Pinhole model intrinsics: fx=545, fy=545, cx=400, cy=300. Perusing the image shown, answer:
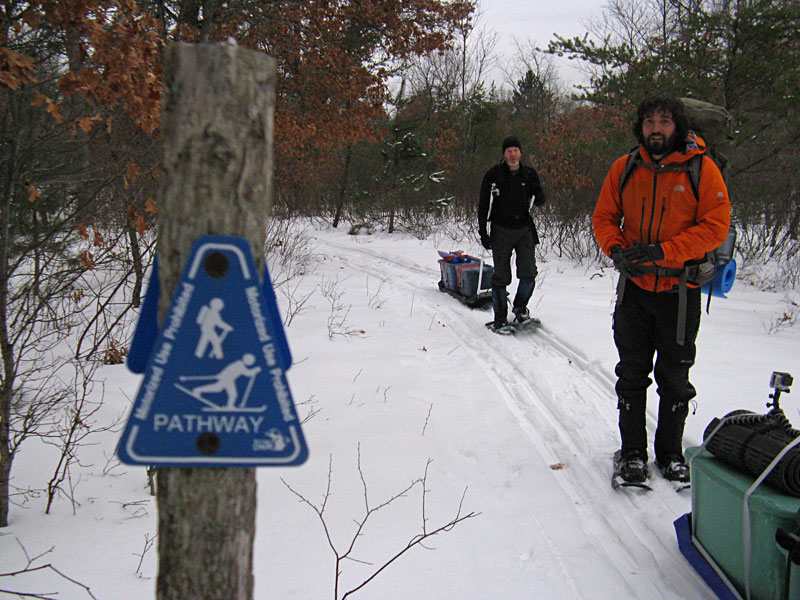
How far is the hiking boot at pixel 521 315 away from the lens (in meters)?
6.35

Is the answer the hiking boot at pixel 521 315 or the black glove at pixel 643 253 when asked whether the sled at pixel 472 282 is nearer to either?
the hiking boot at pixel 521 315

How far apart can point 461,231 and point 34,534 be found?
48.8ft

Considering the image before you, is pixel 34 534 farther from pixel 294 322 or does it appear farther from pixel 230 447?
pixel 294 322

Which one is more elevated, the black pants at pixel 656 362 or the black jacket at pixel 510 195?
the black jacket at pixel 510 195

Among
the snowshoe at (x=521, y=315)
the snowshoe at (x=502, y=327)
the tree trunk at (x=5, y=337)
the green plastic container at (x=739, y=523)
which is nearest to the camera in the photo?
the green plastic container at (x=739, y=523)

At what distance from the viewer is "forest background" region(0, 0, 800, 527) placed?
2.76 m

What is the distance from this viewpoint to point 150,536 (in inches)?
102

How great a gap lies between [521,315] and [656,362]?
3.20 m

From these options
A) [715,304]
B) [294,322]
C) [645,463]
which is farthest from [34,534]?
[715,304]

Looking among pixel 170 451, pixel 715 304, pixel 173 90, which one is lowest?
pixel 715 304

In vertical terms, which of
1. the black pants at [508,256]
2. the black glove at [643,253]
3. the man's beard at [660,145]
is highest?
the man's beard at [660,145]

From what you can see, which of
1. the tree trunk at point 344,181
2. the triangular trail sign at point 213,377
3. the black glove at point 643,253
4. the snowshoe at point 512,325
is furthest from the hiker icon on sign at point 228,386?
the tree trunk at point 344,181

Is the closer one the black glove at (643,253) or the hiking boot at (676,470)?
the black glove at (643,253)

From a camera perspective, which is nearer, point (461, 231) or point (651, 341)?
point (651, 341)
